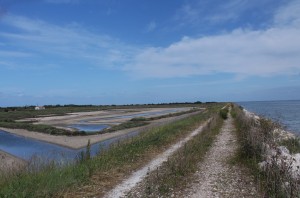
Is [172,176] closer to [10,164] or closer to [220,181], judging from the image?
[220,181]

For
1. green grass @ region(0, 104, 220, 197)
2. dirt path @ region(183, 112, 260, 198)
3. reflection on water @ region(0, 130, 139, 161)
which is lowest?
reflection on water @ region(0, 130, 139, 161)

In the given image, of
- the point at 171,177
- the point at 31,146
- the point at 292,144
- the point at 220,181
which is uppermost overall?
the point at 292,144

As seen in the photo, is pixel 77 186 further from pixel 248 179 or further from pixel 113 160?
pixel 248 179

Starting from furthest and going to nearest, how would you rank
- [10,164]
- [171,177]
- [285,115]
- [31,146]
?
[285,115] < [31,146] < [10,164] < [171,177]

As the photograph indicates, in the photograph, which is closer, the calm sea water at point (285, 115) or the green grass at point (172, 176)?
the green grass at point (172, 176)

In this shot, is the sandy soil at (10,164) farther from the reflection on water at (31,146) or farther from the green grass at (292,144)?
the green grass at (292,144)

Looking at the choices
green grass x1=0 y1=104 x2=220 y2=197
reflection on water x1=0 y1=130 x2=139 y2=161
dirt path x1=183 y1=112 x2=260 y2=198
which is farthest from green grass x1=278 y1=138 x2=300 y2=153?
reflection on water x1=0 y1=130 x2=139 y2=161

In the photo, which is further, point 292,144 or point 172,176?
point 292,144

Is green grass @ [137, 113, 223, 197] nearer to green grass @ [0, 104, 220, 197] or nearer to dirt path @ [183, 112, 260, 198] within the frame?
dirt path @ [183, 112, 260, 198]

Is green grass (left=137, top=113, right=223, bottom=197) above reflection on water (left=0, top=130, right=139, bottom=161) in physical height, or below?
above

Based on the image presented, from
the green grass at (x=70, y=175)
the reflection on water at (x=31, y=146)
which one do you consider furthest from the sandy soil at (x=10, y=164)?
the reflection on water at (x=31, y=146)

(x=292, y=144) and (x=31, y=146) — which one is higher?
(x=292, y=144)

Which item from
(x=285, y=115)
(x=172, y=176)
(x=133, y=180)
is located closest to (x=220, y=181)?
(x=172, y=176)

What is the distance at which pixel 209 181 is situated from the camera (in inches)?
396
